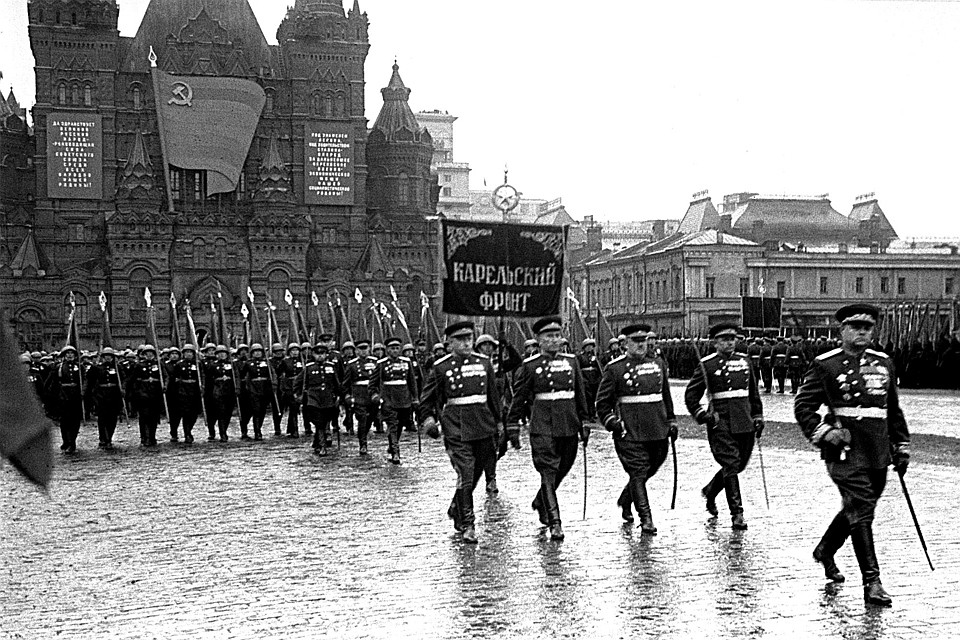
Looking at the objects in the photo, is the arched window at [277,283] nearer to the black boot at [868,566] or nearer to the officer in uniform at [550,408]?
the officer in uniform at [550,408]

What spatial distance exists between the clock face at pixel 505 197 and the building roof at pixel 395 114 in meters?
60.9

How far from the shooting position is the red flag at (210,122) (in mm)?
70688

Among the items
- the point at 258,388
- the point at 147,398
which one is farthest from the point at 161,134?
the point at 147,398

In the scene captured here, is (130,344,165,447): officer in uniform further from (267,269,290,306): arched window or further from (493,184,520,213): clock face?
(267,269,290,306): arched window

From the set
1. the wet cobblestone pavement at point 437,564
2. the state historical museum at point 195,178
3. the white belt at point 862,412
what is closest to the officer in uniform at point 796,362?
the wet cobblestone pavement at point 437,564

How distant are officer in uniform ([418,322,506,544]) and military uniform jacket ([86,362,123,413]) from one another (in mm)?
12085

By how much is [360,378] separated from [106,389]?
536 centimetres

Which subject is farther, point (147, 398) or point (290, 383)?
point (290, 383)

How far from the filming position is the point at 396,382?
58.4ft

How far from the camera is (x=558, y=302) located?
45.8 ft

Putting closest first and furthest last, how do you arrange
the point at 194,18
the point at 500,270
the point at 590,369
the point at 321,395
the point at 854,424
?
the point at 854,424 < the point at 500,270 < the point at 321,395 < the point at 590,369 < the point at 194,18

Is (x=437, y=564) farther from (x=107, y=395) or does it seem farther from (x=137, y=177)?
(x=137, y=177)

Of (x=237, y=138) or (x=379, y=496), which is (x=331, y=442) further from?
(x=237, y=138)

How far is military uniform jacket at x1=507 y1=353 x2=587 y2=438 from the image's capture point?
10.8 metres
